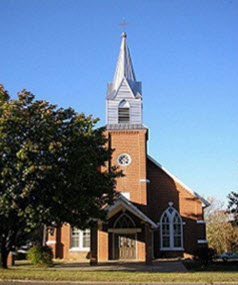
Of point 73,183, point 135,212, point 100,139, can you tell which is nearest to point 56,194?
point 73,183

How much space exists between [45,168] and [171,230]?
59.9 feet

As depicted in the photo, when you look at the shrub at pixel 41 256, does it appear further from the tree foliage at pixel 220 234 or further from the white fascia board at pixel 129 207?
the tree foliage at pixel 220 234

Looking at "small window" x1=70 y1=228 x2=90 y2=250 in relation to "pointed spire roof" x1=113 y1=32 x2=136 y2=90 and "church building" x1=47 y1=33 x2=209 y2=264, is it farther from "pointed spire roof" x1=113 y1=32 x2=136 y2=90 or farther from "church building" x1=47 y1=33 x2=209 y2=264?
"pointed spire roof" x1=113 y1=32 x2=136 y2=90

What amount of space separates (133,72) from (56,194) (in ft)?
67.5

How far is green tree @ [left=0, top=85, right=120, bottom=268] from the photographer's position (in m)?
17.3

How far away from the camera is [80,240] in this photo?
104 ft

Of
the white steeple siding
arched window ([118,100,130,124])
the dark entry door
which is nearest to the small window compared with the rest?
the dark entry door

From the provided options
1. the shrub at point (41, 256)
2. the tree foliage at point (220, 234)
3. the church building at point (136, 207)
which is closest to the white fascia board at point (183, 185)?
the church building at point (136, 207)

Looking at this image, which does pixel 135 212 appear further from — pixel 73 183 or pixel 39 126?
pixel 39 126

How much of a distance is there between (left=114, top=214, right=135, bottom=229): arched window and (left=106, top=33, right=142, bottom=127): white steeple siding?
812 centimetres

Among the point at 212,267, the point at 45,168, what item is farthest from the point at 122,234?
the point at 45,168

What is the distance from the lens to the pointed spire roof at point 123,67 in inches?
1391

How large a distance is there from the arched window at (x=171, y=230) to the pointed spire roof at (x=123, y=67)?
12.0 metres

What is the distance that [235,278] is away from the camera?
1675 cm
